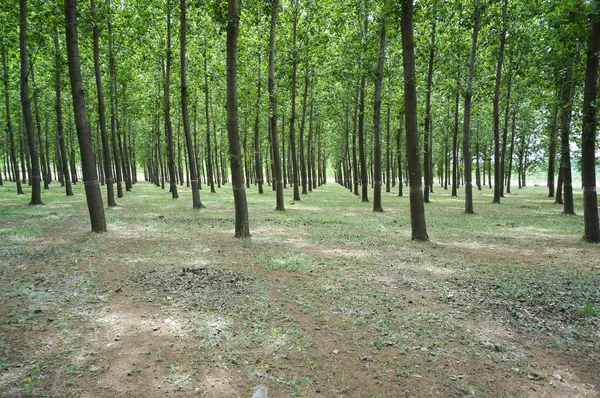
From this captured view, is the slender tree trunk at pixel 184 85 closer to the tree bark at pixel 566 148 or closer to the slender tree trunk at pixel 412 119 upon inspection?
the slender tree trunk at pixel 412 119

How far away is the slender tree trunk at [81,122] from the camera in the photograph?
10078 millimetres

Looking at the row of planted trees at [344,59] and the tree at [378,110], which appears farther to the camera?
the tree at [378,110]

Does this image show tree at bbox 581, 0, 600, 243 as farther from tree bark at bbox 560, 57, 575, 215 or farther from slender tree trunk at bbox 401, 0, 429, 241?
tree bark at bbox 560, 57, 575, 215

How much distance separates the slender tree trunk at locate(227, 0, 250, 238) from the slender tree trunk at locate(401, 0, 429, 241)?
15.9 ft

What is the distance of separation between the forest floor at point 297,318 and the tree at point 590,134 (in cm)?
76

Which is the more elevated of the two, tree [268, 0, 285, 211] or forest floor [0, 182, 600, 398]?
tree [268, 0, 285, 211]

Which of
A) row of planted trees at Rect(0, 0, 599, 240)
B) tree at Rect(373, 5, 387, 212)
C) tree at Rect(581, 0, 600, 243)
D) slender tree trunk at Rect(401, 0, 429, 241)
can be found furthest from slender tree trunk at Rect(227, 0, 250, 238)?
tree at Rect(581, 0, 600, 243)

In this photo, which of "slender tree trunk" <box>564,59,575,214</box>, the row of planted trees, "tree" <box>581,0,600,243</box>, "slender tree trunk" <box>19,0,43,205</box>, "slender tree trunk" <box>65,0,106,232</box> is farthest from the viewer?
"slender tree trunk" <box>19,0,43,205</box>

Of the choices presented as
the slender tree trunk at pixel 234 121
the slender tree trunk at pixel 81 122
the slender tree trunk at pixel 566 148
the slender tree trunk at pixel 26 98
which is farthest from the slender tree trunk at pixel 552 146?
the slender tree trunk at pixel 26 98

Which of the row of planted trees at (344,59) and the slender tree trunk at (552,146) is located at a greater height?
the row of planted trees at (344,59)

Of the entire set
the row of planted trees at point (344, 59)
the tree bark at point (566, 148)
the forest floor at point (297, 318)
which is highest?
the row of planted trees at point (344, 59)

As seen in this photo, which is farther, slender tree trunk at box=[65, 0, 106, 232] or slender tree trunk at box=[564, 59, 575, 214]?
slender tree trunk at box=[564, 59, 575, 214]

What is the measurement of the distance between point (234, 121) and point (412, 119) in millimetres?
5279

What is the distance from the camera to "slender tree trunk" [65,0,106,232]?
33.1 feet
